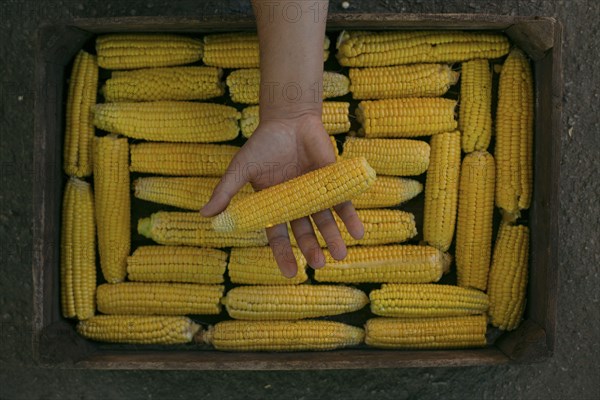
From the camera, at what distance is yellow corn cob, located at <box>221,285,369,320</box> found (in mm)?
2162

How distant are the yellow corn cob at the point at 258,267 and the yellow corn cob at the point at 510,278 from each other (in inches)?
30.5

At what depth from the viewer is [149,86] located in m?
2.19

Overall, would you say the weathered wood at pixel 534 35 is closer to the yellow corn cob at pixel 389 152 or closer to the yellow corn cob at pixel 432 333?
the yellow corn cob at pixel 389 152

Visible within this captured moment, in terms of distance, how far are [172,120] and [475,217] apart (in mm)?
1268

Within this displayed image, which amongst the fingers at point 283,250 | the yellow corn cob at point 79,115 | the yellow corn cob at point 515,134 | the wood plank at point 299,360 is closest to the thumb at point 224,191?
the fingers at point 283,250

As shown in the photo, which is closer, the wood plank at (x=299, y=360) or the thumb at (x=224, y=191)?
the thumb at (x=224, y=191)

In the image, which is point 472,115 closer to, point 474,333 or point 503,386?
point 474,333

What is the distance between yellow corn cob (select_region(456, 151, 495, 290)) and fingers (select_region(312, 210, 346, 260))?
24.3 inches

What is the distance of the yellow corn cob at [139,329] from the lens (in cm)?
218

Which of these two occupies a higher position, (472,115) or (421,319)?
(472,115)

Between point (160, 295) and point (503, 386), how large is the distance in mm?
1578

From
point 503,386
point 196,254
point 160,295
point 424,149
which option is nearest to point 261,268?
point 196,254

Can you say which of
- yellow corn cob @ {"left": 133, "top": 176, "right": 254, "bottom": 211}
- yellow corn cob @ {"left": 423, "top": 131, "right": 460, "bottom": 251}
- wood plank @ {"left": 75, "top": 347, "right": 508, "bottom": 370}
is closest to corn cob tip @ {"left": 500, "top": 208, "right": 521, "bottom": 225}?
yellow corn cob @ {"left": 423, "top": 131, "right": 460, "bottom": 251}

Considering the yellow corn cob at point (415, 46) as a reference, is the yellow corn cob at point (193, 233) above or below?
below
